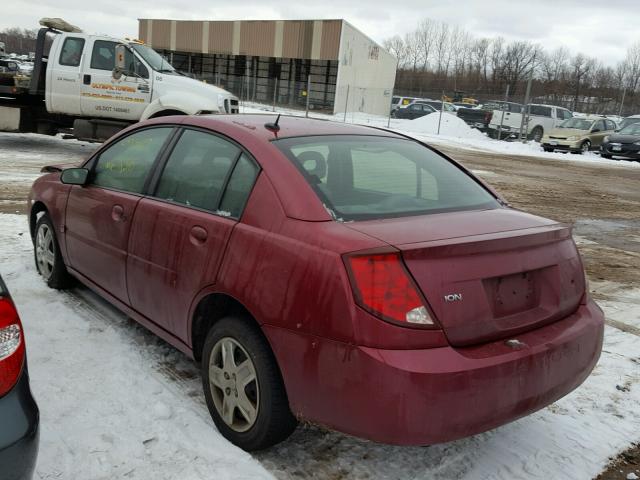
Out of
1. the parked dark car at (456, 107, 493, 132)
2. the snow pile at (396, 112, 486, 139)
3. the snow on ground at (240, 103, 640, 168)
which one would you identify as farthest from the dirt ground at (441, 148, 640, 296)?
the parked dark car at (456, 107, 493, 132)

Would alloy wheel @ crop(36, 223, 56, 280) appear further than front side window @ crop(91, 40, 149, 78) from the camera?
No

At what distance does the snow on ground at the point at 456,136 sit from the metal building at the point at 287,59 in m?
1.51

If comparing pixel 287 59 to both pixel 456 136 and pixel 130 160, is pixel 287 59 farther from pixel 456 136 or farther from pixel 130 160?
pixel 130 160

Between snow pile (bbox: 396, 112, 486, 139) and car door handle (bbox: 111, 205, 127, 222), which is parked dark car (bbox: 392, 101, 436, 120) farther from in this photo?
car door handle (bbox: 111, 205, 127, 222)

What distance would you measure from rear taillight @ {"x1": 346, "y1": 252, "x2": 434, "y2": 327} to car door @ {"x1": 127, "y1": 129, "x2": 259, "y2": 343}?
0.82m

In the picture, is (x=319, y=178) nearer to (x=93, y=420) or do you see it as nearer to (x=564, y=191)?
(x=93, y=420)

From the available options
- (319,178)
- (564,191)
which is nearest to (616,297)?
(319,178)

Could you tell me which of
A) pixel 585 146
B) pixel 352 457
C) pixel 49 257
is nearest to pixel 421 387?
pixel 352 457

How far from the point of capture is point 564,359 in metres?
2.60

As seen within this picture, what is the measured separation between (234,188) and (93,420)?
52.9 inches

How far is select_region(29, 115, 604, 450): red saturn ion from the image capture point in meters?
2.27

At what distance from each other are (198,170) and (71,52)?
1044cm

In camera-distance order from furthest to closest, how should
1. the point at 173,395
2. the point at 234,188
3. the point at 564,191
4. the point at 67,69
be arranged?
the point at 564,191, the point at 67,69, the point at 173,395, the point at 234,188

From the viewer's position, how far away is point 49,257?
4.79 m
